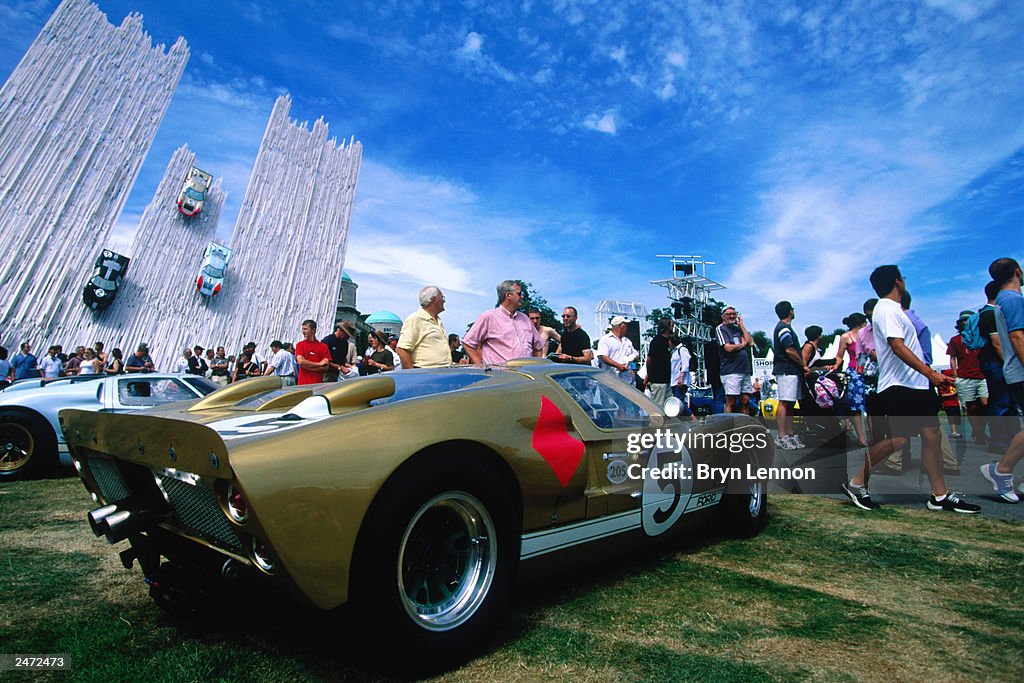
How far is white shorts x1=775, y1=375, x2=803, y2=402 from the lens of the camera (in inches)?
261

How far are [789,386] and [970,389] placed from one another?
8.20 ft

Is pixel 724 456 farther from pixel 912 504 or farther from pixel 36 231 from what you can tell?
pixel 36 231

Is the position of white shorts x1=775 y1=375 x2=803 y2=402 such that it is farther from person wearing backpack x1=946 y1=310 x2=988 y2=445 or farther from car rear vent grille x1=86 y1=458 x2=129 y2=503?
car rear vent grille x1=86 y1=458 x2=129 y2=503

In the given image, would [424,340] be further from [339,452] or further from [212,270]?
[212,270]

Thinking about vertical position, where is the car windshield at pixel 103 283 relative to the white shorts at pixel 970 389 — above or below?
above

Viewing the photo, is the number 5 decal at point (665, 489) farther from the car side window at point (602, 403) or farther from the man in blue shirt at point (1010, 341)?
the man in blue shirt at point (1010, 341)

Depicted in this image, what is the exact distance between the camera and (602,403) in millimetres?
2789

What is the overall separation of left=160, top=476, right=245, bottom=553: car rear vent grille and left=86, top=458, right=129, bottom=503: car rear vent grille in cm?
38

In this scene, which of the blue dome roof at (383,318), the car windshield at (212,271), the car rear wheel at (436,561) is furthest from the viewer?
the blue dome roof at (383,318)

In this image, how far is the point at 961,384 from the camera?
7191mm

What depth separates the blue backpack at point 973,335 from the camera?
5980 mm

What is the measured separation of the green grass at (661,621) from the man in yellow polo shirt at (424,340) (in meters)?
2.33

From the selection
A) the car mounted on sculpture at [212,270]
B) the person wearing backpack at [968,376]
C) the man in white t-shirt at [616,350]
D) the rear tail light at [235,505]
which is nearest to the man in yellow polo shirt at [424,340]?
the rear tail light at [235,505]

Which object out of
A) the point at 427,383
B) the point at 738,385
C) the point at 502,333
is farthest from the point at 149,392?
the point at 738,385
